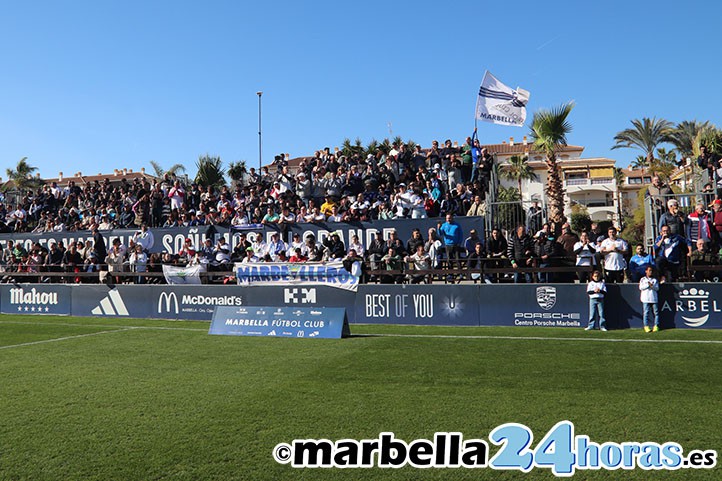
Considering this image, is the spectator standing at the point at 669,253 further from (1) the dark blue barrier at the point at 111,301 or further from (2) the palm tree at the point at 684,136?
(2) the palm tree at the point at 684,136

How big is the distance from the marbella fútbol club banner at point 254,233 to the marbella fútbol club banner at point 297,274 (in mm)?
1833

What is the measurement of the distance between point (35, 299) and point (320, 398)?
17.5m

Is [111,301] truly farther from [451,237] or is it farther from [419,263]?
[451,237]

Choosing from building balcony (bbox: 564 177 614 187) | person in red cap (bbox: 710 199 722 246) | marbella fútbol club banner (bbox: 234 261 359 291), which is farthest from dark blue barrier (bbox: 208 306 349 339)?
building balcony (bbox: 564 177 614 187)

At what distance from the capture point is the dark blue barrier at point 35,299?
→ 20.0 m

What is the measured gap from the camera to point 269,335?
1287 cm

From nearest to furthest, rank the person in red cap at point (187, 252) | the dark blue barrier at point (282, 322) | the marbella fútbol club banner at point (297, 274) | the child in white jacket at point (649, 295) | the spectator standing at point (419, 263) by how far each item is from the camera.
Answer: the child in white jacket at point (649, 295) → the dark blue barrier at point (282, 322) → the spectator standing at point (419, 263) → the marbella fútbol club banner at point (297, 274) → the person in red cap at point (187, 252)

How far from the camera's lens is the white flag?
19203 mm

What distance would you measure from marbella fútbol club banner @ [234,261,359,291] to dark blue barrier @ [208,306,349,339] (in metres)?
3.17

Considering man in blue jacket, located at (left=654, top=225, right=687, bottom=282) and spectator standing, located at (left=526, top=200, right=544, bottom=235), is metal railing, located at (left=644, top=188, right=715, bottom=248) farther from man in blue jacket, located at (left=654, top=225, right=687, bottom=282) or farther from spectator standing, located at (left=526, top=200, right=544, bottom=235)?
spectator standing, located at (left=526, top=200, right=544, bottom=235)

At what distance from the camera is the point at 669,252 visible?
43.4ft

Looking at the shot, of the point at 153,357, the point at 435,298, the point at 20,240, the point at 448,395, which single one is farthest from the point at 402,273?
the point at 20,240

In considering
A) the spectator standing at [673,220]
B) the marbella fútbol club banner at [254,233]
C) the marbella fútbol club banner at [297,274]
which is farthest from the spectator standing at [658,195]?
the marbella fútbol club banner at [297,274]

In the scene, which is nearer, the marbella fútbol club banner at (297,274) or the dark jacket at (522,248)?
the dark jacket at (522,248)
